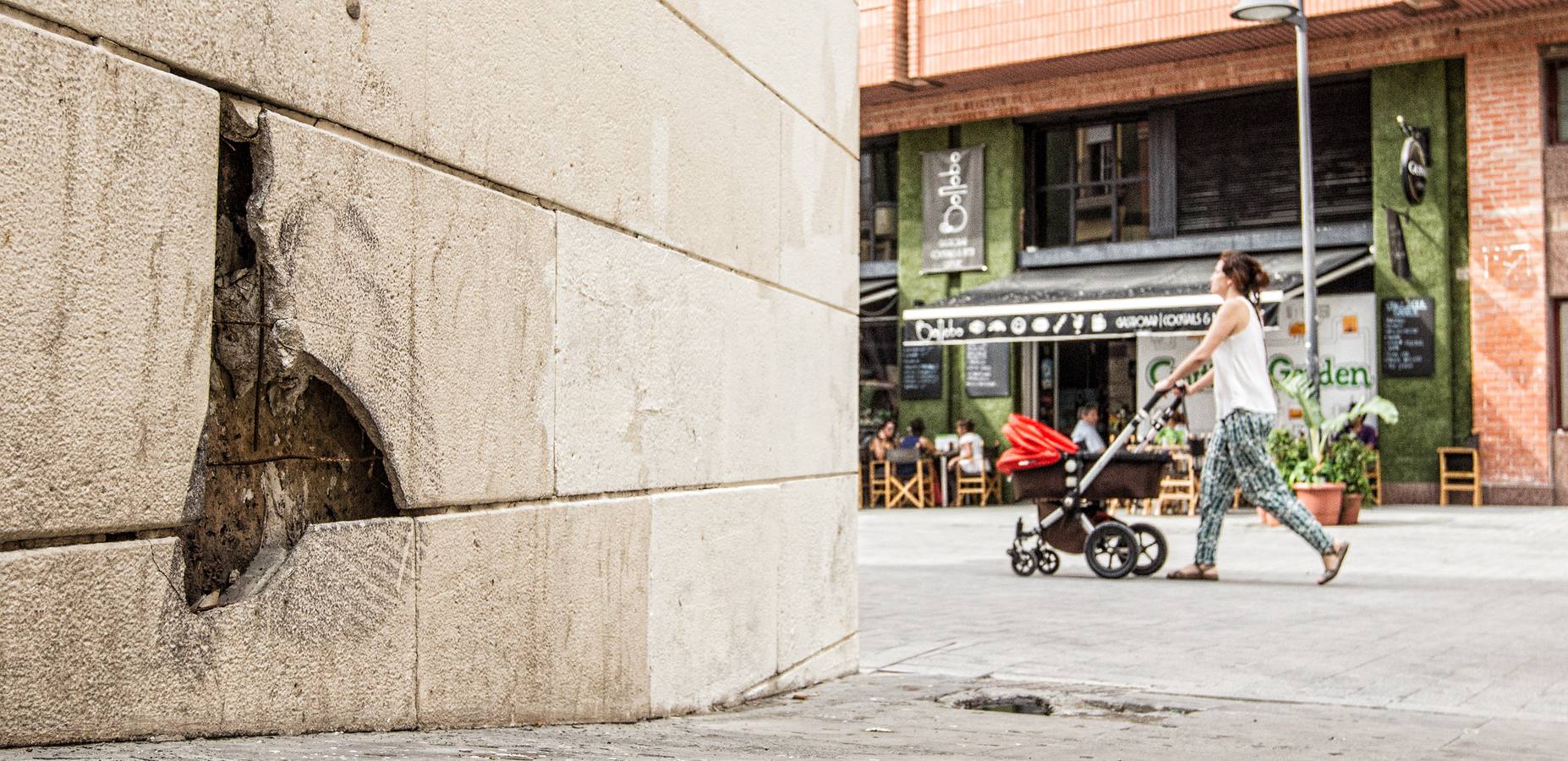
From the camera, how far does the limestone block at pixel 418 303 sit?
271cm

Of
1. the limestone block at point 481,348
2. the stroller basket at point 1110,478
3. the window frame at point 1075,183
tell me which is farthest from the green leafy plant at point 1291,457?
the limestone block at point 481,348

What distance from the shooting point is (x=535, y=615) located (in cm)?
352

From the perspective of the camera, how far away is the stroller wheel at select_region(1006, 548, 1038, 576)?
9922 millimetres

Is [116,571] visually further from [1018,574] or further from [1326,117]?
[1326,117]

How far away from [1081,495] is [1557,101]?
1333 centimetres

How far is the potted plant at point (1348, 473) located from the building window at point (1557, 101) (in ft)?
21.8

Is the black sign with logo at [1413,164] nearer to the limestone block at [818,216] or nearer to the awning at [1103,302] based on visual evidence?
the awning at [1103,302]

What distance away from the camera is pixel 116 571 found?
90.6 inches

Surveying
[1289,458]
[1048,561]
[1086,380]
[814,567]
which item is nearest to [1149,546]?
[1048,561]

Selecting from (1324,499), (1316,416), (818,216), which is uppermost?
(818,216)

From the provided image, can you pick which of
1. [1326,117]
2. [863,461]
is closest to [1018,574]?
[863,461]

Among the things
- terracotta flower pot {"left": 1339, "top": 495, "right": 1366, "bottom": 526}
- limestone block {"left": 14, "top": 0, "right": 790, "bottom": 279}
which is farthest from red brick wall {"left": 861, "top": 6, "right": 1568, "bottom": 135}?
limestone block {"left": 14, "top": 0, "right": 790, "bottom": 279}

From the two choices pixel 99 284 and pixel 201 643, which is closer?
pixel 99 284

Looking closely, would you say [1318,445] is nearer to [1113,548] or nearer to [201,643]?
[1113,548]
